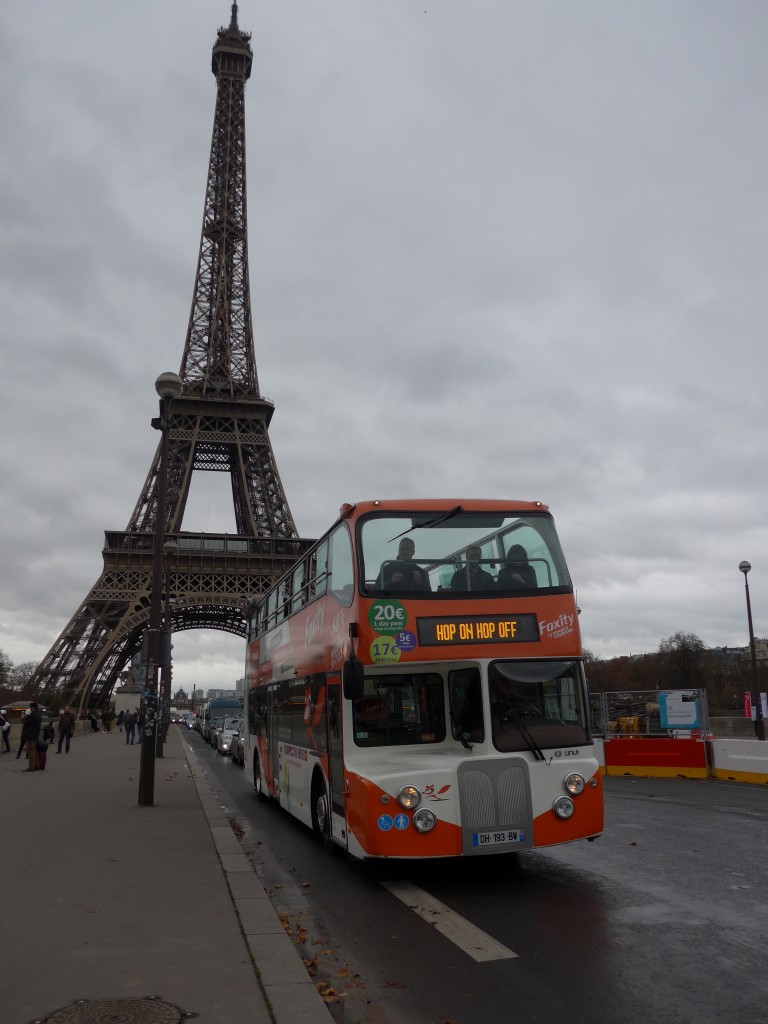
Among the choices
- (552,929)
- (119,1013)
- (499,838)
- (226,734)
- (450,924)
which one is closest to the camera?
(119,1013)

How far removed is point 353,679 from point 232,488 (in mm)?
58620

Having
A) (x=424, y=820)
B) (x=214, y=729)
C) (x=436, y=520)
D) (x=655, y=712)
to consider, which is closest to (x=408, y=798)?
(x=424, y=820)

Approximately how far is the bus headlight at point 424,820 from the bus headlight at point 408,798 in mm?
76

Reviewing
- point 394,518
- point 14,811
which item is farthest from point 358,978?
point 14,811

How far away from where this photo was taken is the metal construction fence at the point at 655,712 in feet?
63.7

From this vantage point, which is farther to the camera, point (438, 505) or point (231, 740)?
point (231, 740)

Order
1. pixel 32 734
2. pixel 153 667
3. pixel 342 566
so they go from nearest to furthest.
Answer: pixel 342 566 < pixel 153 667 < pixel 32 734

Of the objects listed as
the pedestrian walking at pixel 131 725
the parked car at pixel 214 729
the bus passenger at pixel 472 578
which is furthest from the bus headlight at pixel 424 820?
the parked car at pixel 214 729

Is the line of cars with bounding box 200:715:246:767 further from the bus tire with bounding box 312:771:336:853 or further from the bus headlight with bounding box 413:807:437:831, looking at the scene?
the bus headlight with bounding box 413:807:437:831

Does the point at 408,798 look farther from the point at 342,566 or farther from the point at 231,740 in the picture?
the point at 231,740

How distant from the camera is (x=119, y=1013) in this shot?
420 cm

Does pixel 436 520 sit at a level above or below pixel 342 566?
above

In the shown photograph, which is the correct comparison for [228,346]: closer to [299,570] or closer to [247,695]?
[247,695]

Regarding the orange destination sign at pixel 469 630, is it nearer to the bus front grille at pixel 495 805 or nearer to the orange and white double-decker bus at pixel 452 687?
the orange and white double-decker bus at pixel 452 687
